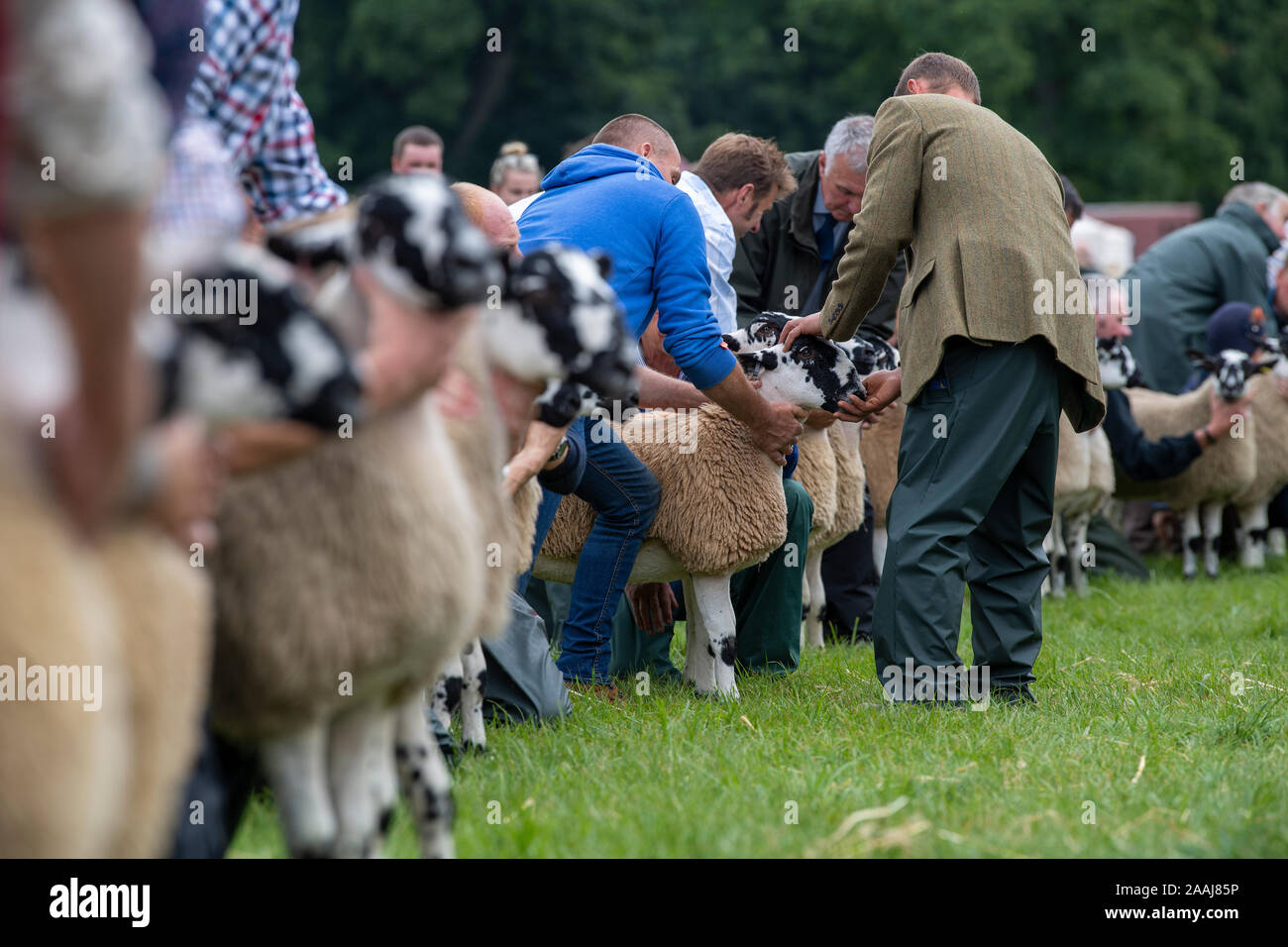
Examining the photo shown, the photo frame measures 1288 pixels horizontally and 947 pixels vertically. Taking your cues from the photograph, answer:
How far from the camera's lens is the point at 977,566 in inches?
211

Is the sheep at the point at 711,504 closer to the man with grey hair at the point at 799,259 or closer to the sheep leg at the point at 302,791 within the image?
the man with grey hair at the point at 799,259

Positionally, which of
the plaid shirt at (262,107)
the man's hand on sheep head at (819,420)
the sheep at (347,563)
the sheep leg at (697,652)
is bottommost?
the sheep leg at (697,652)

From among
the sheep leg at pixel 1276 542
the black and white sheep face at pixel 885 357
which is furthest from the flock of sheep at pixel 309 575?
the sheep leg at pixel 1276 542

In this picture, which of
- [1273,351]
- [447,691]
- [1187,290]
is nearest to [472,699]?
[447,691]

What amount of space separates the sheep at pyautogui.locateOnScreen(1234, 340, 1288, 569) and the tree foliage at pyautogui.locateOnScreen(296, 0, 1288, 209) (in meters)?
17.0

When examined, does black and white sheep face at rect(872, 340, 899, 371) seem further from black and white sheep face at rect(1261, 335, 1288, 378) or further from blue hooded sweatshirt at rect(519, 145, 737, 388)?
black and white sheep face at rect(1261, 335, 1288, 378)

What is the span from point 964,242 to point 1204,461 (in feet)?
18.0

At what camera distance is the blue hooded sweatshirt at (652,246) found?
5.00 m

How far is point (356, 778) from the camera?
2432mm

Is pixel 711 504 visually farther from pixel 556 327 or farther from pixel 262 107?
pixel 262 107

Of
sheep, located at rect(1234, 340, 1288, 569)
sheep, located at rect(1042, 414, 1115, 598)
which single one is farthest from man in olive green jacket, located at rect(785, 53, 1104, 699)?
sheep, located at rect(1234, 340, 1288, 569)

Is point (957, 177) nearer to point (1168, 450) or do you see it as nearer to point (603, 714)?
point (603, 714)

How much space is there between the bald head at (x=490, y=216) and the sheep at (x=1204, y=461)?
644 cm
